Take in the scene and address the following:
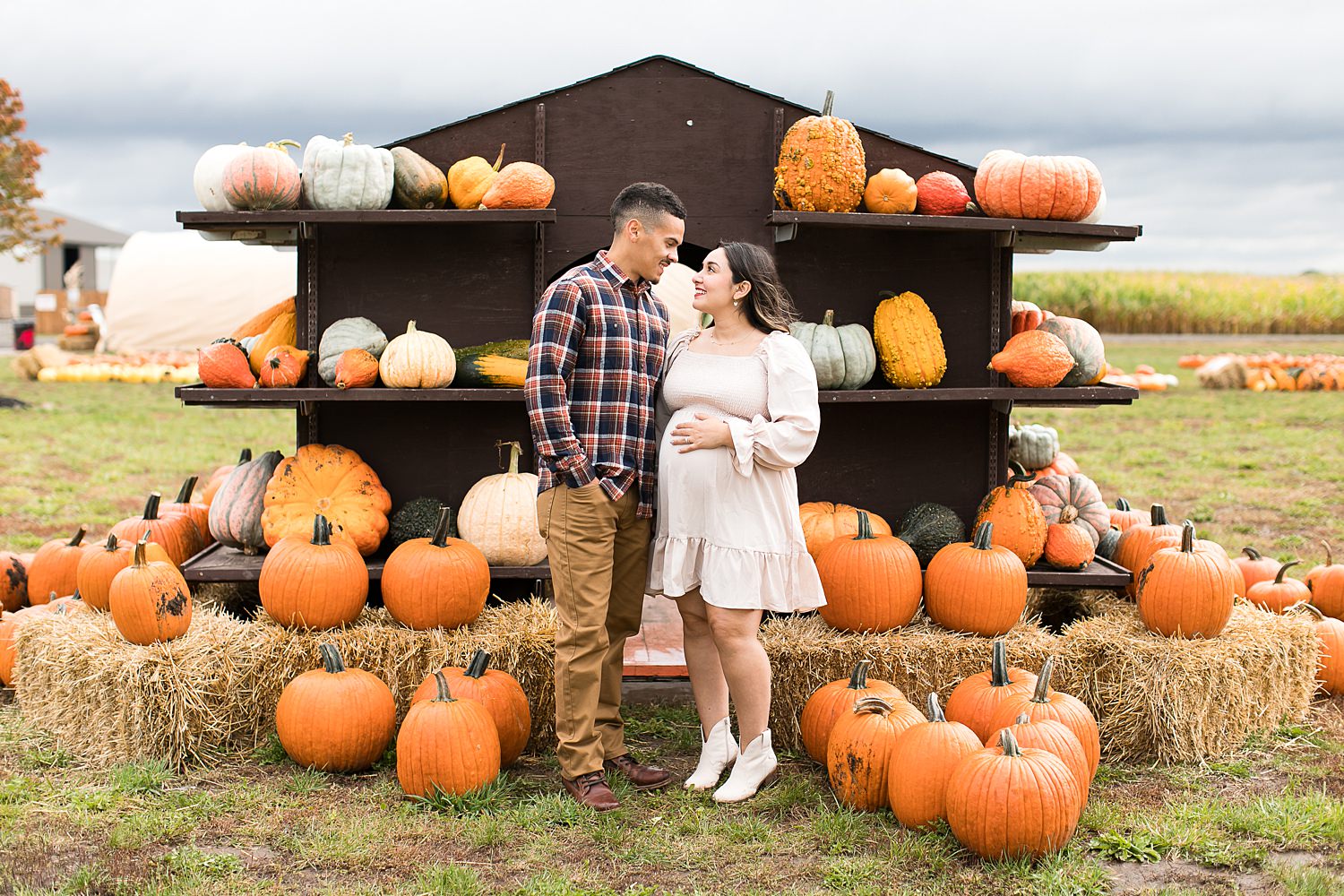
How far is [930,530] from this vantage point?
5.41 metres

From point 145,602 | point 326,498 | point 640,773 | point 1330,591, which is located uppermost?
point 326,498

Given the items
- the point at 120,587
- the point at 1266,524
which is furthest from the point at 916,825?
the point at 1266,524

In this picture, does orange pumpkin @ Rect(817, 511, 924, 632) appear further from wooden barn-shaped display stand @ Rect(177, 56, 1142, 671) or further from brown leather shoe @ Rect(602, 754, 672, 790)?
brown leather shoe @ Rect(602, 754, 672, 790)

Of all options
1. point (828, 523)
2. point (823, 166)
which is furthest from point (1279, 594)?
point (823, 166)

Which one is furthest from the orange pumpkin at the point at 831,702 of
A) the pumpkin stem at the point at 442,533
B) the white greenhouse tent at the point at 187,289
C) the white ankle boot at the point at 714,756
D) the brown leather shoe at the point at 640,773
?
the white greenhouse tent at the point at 187,289

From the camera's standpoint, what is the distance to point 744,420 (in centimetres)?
399

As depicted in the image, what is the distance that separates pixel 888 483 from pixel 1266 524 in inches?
182

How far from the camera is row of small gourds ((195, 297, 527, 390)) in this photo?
4.98 meters

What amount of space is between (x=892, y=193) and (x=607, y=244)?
129 cm

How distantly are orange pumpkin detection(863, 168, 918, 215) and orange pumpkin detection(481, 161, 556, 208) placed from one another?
1.39 meters

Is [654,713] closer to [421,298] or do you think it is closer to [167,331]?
[421,298]

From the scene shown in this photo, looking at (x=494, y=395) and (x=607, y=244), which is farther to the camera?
(x=607, y=244)

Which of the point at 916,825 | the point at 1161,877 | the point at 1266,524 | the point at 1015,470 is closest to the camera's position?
the point at 1161,877

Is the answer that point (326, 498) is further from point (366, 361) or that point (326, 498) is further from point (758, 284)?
point (758, 284)
